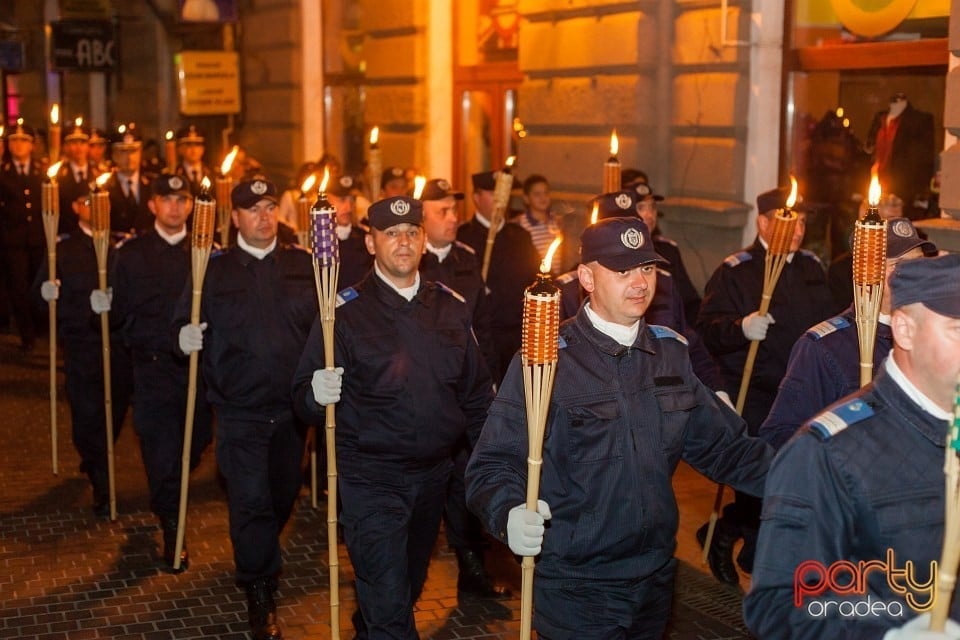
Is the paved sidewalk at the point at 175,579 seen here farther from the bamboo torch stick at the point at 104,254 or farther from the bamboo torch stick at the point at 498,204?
the bamboo torch stick at the point at 498,204

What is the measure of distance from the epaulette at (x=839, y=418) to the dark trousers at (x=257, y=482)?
4267 mm

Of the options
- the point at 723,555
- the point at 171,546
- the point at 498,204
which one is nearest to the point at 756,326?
the point at 723,555

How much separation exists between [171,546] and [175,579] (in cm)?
37

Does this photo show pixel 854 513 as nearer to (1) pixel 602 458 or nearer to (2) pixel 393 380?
(1) pixel 602 458

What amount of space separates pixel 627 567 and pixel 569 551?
211 mm

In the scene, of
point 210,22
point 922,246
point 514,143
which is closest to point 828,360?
point 922,246

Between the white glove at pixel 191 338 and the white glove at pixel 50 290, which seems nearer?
the white glove at pixel 191 338

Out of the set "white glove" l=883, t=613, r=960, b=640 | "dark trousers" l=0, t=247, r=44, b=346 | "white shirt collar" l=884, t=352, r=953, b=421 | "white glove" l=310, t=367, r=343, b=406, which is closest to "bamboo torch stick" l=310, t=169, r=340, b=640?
"white glove" l=310, t=367, r=343, b=406

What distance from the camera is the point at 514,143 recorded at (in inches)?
635

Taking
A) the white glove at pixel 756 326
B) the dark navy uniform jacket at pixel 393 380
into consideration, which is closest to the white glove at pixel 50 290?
the dark navy uniform jacket at pixel 393 380

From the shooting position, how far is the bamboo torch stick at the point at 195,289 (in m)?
7.80

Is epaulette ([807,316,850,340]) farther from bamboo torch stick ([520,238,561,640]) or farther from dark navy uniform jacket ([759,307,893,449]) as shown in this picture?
bamboo torch stick ([520,238,561,640])

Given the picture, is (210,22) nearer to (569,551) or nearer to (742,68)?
(742,68)

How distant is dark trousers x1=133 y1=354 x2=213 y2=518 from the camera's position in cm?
878
